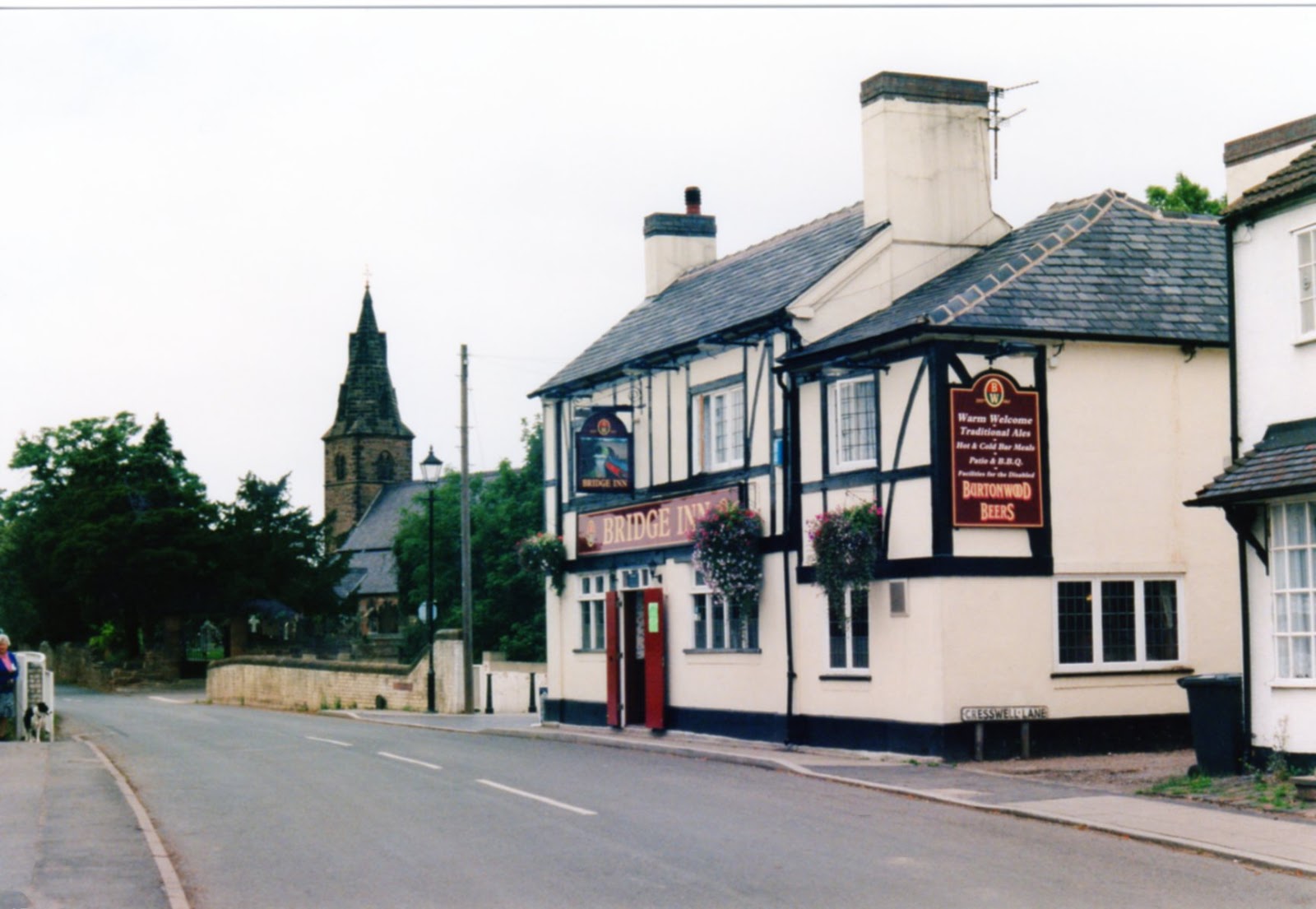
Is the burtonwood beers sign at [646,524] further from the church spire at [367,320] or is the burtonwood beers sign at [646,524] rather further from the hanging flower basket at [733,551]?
the church spire at [367,320]

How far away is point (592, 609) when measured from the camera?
99.2 ft

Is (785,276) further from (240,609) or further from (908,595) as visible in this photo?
(240,609)

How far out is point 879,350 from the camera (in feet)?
70.7

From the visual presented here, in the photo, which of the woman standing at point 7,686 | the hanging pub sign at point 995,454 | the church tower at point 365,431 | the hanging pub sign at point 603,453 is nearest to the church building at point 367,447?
the church tower at point 365,431

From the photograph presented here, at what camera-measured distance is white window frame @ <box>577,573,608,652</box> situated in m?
29.8

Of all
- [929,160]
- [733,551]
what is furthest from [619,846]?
[929,160]

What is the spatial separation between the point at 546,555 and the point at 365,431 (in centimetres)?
9593

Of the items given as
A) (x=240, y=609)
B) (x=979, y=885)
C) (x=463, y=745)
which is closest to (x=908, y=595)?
(x=463, y=745)

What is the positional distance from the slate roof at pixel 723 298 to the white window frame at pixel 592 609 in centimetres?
370

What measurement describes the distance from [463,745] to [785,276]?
914 cm

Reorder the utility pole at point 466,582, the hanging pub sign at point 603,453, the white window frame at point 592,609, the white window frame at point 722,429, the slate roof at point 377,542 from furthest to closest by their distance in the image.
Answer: the slate roof at point 377,542
the utility pole at point 466,582
the white window frame at point 592,609
the hanging pub sign at point 603,453
the white window frame at point 722,429

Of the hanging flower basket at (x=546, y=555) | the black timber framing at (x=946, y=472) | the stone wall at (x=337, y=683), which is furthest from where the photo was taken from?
the stone wall at (x=337, y=683)

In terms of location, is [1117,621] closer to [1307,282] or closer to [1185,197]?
[1307,282]

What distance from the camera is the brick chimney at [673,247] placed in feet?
108
